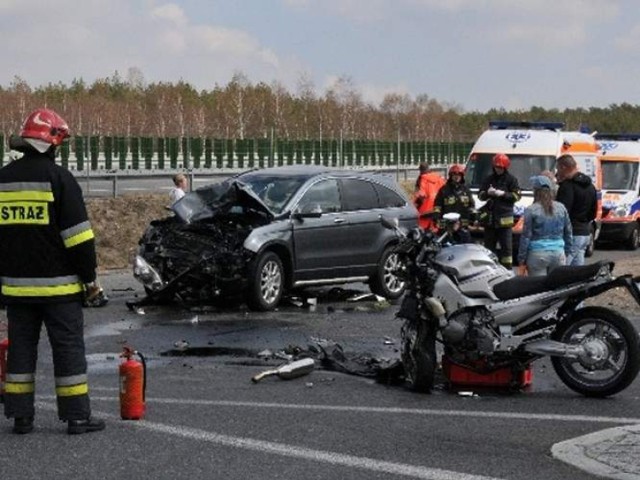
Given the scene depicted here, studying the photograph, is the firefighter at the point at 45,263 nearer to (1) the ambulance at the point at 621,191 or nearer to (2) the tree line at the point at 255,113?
(1) the ambulance at the point at 621,191

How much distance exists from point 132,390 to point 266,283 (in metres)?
7.13

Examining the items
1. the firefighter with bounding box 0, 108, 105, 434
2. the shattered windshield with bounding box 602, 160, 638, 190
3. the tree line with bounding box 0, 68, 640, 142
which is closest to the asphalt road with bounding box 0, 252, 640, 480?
the firefighter with bounding box 0, 108, 105, 434

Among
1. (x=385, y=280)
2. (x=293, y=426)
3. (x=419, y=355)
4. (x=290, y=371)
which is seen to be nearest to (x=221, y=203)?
(x=385, y=280)

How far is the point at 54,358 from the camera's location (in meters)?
7.77

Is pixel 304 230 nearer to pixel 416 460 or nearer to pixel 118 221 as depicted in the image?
pixel 416 460

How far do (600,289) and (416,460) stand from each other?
274 cm

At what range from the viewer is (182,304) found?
51.6 feet

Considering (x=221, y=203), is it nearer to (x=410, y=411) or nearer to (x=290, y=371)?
(x=290, y=371)

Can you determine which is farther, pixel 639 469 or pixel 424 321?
pixel 424 321

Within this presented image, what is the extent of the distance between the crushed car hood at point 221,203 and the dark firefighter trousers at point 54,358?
7.38 m

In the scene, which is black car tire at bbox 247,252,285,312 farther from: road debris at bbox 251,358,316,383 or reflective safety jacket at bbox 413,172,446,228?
reflective safety jacket at bbox 413,172,446,228

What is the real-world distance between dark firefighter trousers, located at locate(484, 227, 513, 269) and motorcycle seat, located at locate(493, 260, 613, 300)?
803 centimetres

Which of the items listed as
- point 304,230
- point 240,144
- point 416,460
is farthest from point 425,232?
point 240,144

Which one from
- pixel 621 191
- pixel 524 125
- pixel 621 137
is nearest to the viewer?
pixel 524 125
